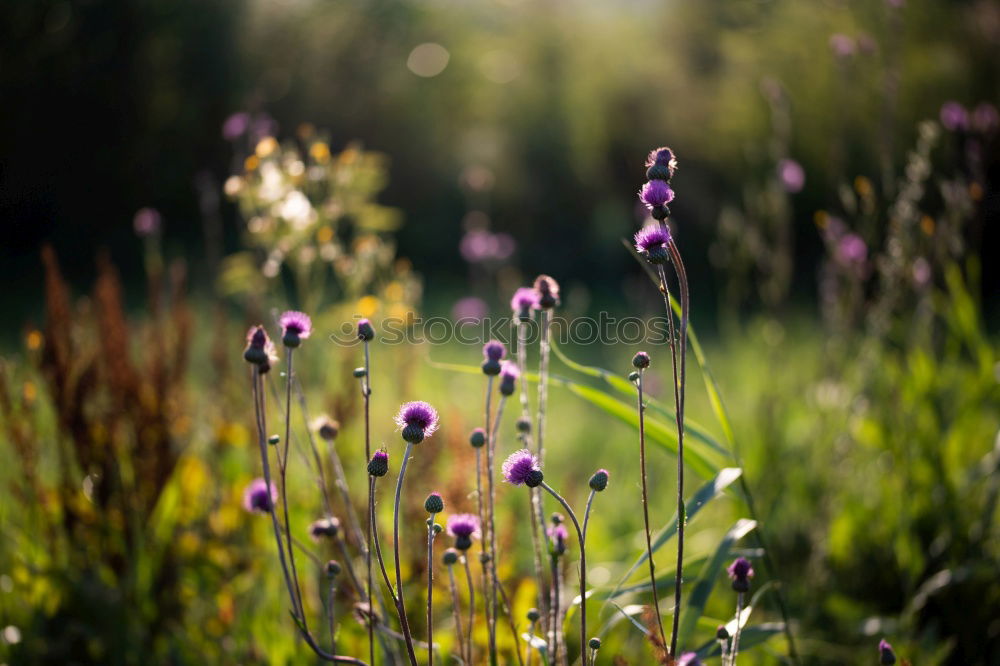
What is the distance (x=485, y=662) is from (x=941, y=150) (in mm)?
5882

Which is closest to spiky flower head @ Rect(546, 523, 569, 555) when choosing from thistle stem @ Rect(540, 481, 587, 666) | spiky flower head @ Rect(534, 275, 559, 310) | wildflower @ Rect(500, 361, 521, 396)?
thistle stem @ Rect(540, 481, 587, 666)

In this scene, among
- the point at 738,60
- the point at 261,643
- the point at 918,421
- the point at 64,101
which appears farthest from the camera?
the point at 738,60

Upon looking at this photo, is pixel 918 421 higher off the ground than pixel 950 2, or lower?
lower

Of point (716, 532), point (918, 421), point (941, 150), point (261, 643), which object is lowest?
point (261, 643)

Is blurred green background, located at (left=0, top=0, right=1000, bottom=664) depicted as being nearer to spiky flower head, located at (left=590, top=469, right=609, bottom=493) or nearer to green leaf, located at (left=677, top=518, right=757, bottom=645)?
green leaf, located at (left=677, top=518, right=757, bottom=645)

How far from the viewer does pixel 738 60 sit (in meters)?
7.69

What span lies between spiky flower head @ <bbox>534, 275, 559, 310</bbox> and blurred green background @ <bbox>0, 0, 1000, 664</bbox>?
27.4 inches

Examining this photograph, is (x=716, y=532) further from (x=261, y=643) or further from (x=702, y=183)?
(x=702, y=183)

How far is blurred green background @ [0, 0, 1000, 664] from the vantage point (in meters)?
2.24

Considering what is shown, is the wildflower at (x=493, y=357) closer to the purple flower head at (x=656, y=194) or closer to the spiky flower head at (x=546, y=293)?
the spiky flower head at (x=546, y=293)

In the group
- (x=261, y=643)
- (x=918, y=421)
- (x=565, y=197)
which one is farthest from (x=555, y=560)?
(x=565, y=197)

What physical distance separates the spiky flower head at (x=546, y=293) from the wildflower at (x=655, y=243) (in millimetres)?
268

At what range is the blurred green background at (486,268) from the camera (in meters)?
2.24

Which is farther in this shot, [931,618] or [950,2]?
[950,2]
